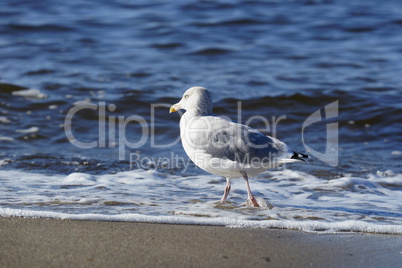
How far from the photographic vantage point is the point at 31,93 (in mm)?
10648

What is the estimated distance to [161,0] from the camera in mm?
17797

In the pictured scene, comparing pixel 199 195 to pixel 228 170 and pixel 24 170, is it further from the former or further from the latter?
pixel 24 170

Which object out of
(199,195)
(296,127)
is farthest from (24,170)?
(296,127)

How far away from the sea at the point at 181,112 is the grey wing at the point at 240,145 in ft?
1.59

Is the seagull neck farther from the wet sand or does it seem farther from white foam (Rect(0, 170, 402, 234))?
the wet sand

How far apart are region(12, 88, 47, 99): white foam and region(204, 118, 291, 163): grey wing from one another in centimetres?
575

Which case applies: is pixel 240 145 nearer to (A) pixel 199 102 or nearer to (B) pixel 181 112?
(A) pixel 199 102

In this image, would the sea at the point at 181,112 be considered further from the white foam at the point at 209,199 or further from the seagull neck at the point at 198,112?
the seagull neck at the point at 198,112

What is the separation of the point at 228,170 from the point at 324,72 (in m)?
7.16

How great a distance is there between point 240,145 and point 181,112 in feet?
15.5

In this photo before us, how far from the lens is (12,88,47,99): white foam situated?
34.5ft

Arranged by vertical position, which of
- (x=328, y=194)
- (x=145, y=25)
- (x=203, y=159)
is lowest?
(x=328, y=194)

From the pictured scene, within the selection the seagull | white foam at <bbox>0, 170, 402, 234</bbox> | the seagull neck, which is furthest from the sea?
the seagull neck

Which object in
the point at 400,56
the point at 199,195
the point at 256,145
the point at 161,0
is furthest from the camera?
the point at 161,0
